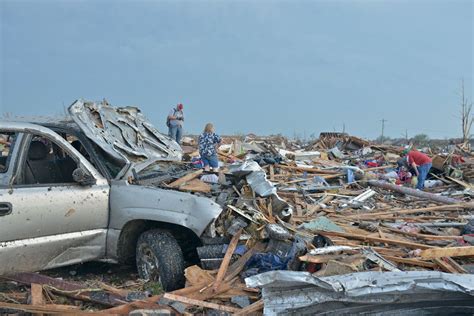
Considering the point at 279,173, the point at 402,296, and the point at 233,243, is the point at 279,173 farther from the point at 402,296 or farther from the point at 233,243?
the point at 402,296

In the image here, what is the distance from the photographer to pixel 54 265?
5.04 metres

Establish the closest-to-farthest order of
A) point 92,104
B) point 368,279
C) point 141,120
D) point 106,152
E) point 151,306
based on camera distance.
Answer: point 368,279, point 151,306, point 106,152, point 92,104, point 141,120

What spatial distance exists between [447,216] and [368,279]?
18.5 ft

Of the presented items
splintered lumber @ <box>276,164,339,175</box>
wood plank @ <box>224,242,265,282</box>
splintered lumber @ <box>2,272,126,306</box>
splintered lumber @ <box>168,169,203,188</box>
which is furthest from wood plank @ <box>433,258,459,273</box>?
splintered lumber @ <box>276,164,339,175</box>

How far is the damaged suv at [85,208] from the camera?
15.6ft

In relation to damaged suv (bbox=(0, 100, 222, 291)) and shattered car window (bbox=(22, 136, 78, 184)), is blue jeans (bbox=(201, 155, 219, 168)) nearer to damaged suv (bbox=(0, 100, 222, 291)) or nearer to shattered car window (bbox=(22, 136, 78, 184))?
damaged suv (bbox=(0, 100, 222, 291))

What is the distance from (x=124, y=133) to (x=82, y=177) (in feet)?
5.12

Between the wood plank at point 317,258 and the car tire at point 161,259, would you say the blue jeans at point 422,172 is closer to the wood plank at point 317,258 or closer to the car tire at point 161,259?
the wood plank at point 317,258

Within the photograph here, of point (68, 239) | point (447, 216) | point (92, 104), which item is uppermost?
point (92, 104)

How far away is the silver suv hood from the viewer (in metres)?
5.77

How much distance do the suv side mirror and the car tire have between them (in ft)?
2.73

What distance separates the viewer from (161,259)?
5.02 m

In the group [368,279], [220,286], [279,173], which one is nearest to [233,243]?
[220,286]

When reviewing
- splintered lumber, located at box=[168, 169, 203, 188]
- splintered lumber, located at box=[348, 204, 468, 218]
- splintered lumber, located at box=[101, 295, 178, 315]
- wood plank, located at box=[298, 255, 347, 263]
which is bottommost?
splintered lumber, located at box=[348, 204, 468, 218]
